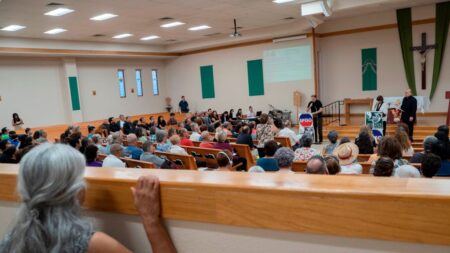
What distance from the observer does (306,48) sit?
42.2 feet

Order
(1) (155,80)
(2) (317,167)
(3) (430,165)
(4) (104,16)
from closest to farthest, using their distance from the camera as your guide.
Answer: (2) (317,167) < (3) (430,165) < (4) (104,16) < (1) (155,80)

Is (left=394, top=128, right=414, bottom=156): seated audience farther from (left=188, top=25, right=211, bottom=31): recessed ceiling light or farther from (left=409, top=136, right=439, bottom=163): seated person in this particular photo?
(left=188, top=25, right=211, bottom=31): recessed ceiling light

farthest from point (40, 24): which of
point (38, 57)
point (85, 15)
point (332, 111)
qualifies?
point (332, 111)

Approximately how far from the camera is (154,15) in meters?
9.52

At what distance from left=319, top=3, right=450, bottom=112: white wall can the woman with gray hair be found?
12.5m

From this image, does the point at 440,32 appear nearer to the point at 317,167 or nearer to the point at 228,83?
the point at 228,83

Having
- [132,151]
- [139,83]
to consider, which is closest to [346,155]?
[132,151]

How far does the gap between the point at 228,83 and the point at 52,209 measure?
14.8 metres

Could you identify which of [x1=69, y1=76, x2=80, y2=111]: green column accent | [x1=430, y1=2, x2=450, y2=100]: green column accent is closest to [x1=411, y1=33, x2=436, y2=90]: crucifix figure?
[x1=430, y1=2, x2=450, y2=100]: green column accent

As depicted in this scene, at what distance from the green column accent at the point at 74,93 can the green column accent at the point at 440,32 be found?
42.1ft

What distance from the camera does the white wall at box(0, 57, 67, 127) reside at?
11.9m

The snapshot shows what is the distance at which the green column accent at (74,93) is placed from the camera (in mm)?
13516

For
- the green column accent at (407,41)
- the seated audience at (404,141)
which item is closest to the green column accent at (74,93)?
the green column accent at (407,41)

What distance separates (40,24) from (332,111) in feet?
33.0
